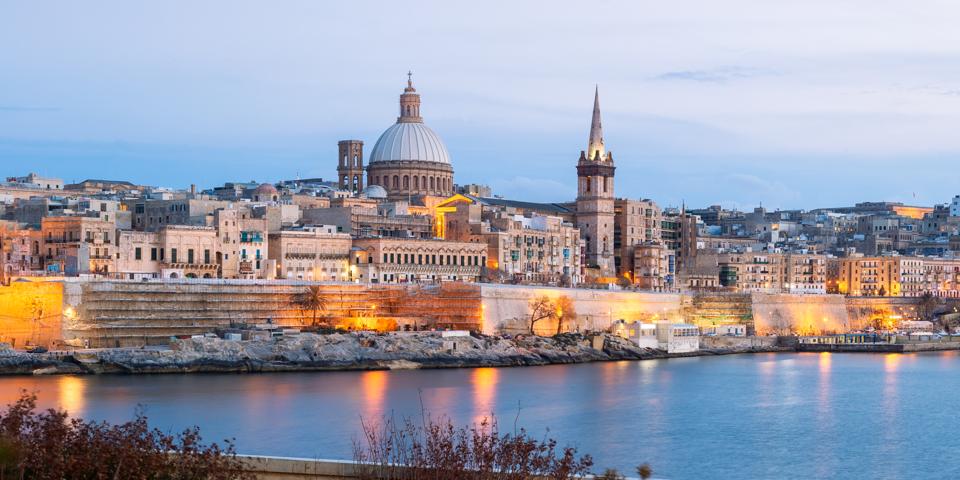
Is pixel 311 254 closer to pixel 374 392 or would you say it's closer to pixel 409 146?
pixel 409 146

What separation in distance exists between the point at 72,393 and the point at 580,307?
1062 inches

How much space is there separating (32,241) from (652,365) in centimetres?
2044

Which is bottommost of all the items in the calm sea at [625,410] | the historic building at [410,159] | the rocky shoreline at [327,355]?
the calm sea at [625,410]

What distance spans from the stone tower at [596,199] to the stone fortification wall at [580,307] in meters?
8.86

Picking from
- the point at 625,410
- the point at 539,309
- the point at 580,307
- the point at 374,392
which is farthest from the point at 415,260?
the point at 625,410

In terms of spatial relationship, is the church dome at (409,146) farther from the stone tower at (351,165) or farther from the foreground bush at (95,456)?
the foreground bush at (95,456)

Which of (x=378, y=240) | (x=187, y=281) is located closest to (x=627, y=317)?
(x=378, y=240)

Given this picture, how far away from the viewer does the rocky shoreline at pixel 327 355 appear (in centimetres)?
3956

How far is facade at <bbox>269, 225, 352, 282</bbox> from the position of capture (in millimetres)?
54312

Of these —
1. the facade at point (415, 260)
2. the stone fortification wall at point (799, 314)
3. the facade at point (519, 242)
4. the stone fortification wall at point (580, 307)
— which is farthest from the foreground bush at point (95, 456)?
the stone fortification wall at point (799, 314)

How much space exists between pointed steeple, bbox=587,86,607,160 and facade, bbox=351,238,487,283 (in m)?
14.1

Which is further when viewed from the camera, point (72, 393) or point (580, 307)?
point (580, 307)

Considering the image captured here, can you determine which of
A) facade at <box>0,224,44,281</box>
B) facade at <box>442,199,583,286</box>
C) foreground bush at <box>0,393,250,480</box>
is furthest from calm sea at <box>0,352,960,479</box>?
facade at <box>442,199,583,286</box>

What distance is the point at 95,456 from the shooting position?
12344 mm
